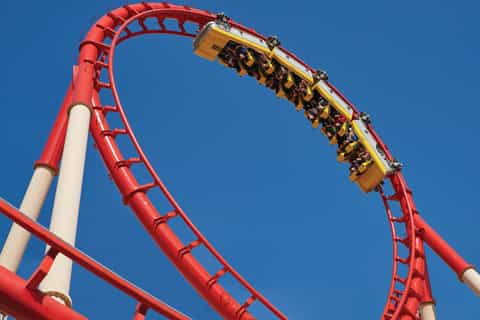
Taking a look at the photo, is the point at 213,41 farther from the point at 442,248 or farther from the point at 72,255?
the point at 72,255

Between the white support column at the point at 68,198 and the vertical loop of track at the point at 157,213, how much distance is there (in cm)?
87

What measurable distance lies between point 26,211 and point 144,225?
45.3 inches

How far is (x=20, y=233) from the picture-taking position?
695 centimetres

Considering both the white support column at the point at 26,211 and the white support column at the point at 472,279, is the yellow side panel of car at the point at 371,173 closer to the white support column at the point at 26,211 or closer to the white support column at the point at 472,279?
the white support column at the point at 472,279

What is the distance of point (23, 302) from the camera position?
135 inches

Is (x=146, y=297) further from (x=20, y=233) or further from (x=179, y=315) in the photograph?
(x=20, y=233)

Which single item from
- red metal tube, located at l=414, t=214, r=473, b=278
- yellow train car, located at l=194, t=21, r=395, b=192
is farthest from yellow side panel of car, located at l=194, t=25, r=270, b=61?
red metal tube, located at l=414, t=214, r=473, b=278

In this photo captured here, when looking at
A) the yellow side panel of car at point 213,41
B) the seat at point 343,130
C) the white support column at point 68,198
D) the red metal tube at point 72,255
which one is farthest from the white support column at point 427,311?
the red metal tube at point 72,255

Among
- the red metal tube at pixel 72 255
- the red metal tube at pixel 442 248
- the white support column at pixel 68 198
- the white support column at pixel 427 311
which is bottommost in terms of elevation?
the red metal tube at pixel 72 255

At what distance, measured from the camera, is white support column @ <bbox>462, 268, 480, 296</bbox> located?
32.2 feet

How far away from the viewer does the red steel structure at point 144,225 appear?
3.54 meters

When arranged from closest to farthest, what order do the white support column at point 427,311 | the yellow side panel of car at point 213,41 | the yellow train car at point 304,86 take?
the white support column at point 427,311, the yellow side panel of car at point 213,41, the yellow train car at point 304,86

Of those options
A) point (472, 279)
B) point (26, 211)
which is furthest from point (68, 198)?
point (472, 279)

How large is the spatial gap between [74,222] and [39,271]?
2.36m
